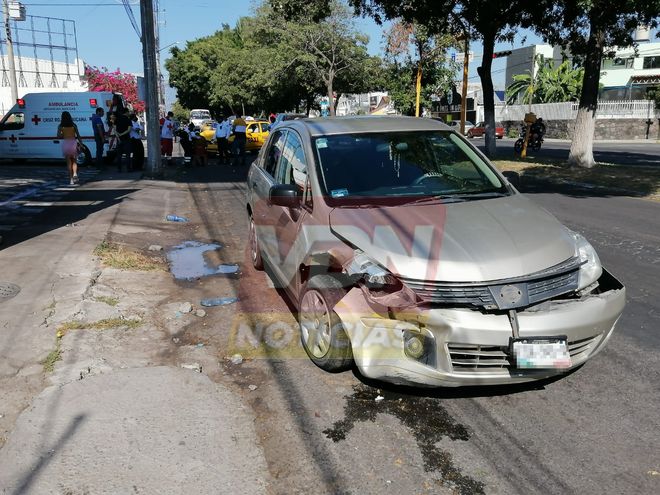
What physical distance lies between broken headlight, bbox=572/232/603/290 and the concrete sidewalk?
217 cm

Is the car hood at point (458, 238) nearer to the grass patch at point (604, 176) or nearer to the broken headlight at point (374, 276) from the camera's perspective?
the broken headlight at point (374, 276)

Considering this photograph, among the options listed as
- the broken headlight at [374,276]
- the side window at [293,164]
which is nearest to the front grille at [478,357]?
the broken headlight at [374,276]

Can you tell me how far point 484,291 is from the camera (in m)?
3.22

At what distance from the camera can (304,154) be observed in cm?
476

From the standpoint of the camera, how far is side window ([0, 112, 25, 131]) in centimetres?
1808

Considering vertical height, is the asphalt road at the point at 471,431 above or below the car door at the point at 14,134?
below

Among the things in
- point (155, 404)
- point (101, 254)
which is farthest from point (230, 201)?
point (155, 404)

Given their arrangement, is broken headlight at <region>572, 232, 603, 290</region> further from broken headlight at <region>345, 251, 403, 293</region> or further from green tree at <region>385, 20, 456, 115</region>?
green tree at <region>385, 20, 456, 115</region>

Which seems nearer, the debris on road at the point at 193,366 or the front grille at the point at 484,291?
the front grille at the point at 484,291

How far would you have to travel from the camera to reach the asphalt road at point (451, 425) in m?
2.86

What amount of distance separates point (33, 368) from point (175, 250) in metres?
3.85

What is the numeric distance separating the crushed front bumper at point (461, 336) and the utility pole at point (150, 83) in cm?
1351

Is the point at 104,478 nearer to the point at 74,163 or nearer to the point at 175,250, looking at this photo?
the point at 175,250

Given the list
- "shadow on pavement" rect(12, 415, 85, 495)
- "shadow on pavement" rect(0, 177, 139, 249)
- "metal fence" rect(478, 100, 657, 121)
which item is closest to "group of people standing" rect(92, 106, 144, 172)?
"shadow on pavement" rect(0, 177, 139, 249)
